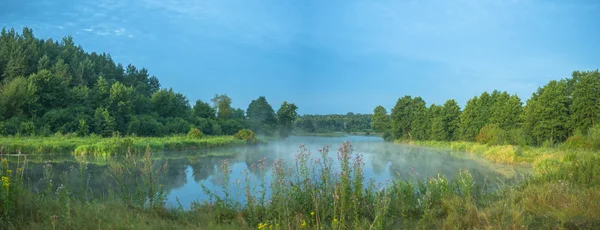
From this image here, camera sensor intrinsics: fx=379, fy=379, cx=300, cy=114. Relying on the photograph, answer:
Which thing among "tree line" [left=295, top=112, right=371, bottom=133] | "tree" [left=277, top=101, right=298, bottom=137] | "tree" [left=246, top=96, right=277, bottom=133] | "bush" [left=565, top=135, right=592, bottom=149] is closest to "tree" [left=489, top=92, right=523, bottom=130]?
"bush" [left=565, top=135, right=592, bottom=149]

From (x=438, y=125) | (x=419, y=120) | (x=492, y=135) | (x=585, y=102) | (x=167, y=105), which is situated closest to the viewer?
(x=585, y=102)

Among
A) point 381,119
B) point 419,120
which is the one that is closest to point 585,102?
point 419,120

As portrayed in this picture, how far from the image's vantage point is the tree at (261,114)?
219 ft

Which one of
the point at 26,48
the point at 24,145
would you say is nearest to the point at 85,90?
the point at 26,48

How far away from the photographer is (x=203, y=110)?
5466 cm

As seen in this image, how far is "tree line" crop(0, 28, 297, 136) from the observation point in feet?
97.9

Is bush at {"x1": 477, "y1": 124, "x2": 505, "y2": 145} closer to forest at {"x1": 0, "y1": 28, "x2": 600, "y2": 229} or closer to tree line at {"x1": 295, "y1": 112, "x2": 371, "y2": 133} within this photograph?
forest at {"x1": 0, "y1": 28, "x2": 600, "y2": 229}

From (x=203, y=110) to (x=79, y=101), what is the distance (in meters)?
20.0

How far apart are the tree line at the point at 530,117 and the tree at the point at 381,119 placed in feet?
46.2

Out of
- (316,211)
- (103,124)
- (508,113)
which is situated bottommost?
(316,211)

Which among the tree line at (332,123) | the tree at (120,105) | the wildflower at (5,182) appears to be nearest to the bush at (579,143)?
the wildflower at (5,182)

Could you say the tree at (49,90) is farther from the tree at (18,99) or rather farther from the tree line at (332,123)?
the tree line at (332,123)

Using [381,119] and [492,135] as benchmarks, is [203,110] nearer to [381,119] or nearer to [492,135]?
[381,119]

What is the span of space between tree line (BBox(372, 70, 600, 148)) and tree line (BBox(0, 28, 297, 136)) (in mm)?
28355
